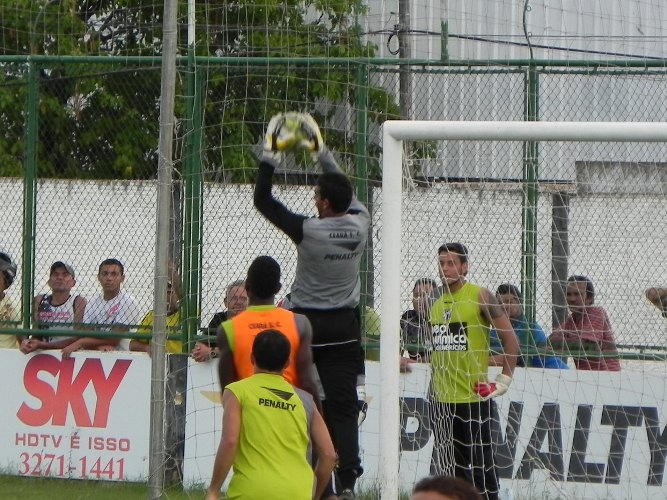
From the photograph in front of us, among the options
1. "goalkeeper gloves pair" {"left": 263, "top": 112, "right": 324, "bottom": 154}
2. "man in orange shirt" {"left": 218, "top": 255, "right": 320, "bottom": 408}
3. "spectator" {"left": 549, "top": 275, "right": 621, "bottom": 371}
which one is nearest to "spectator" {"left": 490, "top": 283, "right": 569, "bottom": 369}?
"spectator" {"left": 549, "top": 275, "right": 621, "bottom": 371}

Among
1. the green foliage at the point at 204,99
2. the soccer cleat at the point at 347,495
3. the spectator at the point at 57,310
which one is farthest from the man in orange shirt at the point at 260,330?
the spectator at the point at 57,310

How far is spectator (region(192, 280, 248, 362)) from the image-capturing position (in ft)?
31.1

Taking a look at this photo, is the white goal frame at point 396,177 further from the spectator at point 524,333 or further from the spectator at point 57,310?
the spectator at point 57,310

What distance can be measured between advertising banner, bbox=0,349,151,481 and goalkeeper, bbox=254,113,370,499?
2.67 metres

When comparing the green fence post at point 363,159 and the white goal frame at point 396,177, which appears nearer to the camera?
the white goal frame at point 396,177

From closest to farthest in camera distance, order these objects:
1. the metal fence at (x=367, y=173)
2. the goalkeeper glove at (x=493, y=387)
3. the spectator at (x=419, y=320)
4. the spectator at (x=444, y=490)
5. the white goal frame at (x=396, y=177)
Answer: the spectator at (x=444, y=490), the white goal frame at (x=396, y=177), the goalkeeper glove at (x=493, y=387), the spectator at (x=419, y=320), the metal fence at (x=367, y=173)

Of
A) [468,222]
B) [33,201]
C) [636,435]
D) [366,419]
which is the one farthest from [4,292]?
[636,435]

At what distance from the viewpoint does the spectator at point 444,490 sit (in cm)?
337

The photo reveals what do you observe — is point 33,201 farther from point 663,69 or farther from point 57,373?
point 663,69

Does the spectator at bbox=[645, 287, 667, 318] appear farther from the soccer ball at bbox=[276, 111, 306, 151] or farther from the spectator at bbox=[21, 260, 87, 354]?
the spectator at bbox=[21, 260, 87, 354]

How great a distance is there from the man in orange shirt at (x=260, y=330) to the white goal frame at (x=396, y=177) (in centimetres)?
80

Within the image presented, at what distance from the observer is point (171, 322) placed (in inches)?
397

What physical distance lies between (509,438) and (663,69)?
293 cm

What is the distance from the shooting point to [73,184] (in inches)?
447
